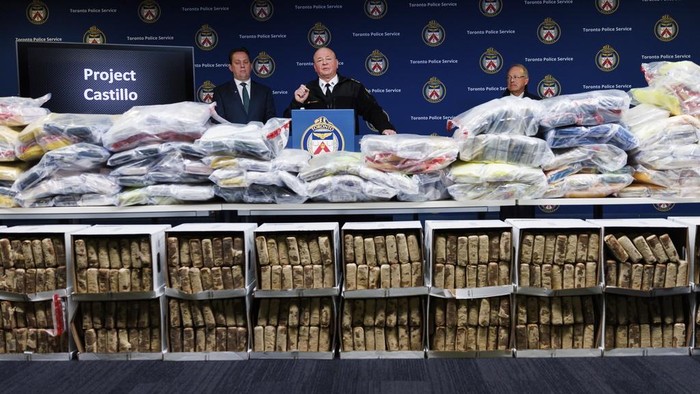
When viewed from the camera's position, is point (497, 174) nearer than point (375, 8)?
Yes

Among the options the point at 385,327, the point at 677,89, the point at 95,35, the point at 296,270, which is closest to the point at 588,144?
the point at 677,89

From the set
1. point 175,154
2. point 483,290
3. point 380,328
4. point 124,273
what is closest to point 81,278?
point 124,273

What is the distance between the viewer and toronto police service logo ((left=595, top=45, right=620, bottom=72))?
670cm

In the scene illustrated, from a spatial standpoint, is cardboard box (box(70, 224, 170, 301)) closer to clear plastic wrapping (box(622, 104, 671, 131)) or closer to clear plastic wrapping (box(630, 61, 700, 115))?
clear plastic wrapping (box(622, 104, 671, 131))

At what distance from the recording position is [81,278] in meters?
2.83

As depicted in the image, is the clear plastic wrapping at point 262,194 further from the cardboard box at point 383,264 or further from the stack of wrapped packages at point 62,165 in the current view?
the stack of wrapped packages at point 62,165

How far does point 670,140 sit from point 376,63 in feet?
13.7

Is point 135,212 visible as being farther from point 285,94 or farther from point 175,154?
point 285,94

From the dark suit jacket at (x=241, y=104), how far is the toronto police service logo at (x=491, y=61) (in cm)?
277

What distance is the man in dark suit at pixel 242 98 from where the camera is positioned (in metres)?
5.46

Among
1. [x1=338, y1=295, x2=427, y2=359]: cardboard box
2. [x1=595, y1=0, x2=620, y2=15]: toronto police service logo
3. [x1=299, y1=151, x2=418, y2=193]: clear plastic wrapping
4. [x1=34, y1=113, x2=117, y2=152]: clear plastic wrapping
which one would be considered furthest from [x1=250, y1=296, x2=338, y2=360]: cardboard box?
[x1=595, y1=0, x2=620, y2=15]: toronto police service logo

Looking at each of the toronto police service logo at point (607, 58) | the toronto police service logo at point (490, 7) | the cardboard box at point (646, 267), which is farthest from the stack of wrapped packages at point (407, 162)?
the toronto police service logo at point (607, 58)

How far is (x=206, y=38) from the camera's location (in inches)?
266

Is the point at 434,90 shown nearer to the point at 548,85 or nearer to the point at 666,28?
the point at 548,85
